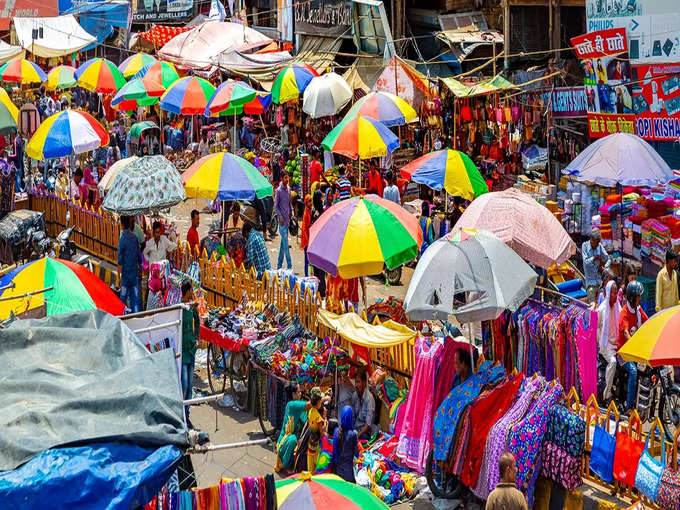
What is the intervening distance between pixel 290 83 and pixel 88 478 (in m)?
17.9

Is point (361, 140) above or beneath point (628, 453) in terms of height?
above

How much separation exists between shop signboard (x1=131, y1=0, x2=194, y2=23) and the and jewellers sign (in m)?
9.66

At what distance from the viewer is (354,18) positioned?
25375 millimetres

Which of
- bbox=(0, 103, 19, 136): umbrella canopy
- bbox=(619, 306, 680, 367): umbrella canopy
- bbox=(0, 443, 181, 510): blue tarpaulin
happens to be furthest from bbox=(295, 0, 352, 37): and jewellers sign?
bbox=(0, 443, 181, 510): blue tarpaulin

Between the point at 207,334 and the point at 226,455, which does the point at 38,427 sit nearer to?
the point at 226,455

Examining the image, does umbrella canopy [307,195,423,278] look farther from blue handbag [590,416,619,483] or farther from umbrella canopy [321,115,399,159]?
umbrella canopy [321,115,399,159]

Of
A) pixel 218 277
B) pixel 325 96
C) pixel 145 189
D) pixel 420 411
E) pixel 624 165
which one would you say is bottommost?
pixel 420 411

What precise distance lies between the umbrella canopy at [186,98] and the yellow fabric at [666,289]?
13.1 m

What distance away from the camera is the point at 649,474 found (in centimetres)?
767

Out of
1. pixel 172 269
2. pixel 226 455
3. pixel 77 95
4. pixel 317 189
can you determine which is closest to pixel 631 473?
pixel 226 455

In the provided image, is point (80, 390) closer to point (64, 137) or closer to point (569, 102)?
point (64, 137)

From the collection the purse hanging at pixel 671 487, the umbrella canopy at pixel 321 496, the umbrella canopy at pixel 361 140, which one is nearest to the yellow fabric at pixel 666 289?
the purse hanging at pixel 671 487

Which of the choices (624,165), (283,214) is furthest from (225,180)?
(624,165)

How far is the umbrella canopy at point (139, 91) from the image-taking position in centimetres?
2366
